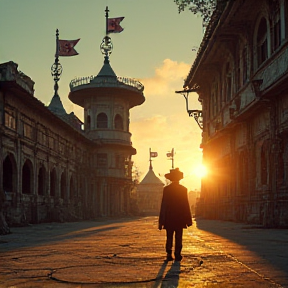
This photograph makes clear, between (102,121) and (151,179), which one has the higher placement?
(102,121)

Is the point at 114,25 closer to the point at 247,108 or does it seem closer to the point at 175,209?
the point at 247,108

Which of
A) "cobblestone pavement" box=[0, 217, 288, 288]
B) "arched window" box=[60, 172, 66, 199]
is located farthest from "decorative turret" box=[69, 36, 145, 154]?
"cobblestone pavement" box=[0, 217, 288, 288]

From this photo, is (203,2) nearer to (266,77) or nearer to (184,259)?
(266,77)

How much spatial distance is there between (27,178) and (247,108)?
1474 centimetres

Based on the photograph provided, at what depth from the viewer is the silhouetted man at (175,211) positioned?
763cm

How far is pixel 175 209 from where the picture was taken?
7.72 metres

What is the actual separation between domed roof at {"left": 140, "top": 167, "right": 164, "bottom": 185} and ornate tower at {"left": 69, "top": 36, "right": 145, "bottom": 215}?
46.5 m

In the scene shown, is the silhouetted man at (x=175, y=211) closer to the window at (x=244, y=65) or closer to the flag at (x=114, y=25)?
the window at (x=244, y=65)

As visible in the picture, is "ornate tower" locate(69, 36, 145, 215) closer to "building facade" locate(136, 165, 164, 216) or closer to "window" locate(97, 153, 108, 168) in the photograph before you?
"window" locate(97, 153, 108, 168)

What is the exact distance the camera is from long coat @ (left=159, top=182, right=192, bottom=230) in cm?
765

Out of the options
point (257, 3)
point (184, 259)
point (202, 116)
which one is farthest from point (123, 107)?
point (184, 259)

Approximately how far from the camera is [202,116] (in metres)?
36.4

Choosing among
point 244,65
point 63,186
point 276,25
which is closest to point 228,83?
point 244,65

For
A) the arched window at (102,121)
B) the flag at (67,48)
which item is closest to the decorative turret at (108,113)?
the arched window at (102,121)
